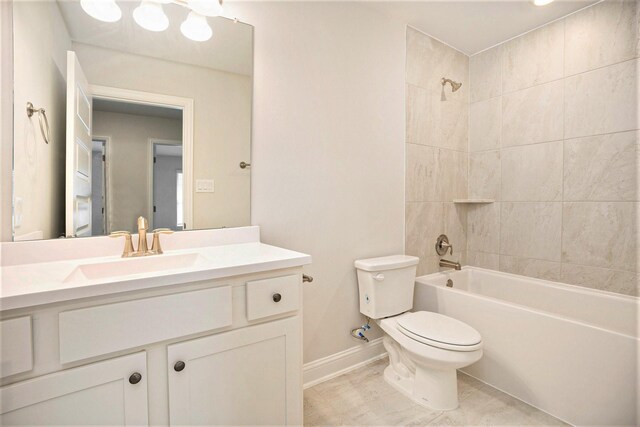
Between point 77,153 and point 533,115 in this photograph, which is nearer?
point 77,153

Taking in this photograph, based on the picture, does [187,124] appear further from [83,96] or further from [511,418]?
[511,418]

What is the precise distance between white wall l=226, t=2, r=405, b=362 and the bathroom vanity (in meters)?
0.56

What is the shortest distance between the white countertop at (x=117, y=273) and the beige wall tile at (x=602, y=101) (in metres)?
2.14

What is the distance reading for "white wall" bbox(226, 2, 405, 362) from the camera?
1.67 meters

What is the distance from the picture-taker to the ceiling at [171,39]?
1229 millimetres

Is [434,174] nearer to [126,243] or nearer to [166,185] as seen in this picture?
[166,185]

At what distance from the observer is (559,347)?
1550 millimetres

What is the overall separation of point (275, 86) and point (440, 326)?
159 cm

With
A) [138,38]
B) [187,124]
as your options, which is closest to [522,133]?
[187,124]

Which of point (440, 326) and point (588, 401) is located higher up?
point (440, 326)

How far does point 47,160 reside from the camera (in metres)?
1.18

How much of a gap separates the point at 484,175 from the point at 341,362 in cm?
191

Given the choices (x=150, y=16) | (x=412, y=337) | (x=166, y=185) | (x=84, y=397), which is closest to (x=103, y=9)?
(x=150, y=16)

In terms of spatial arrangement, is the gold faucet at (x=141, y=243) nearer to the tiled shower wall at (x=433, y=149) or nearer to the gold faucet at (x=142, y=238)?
the gold faucet at (x=142, y=238)
